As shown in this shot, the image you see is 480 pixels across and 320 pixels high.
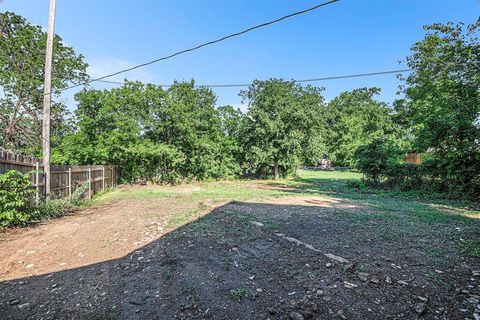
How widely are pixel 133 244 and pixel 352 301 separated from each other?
3505 millimetres

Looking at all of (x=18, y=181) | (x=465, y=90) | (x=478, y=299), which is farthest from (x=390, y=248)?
(x=465, y=90)

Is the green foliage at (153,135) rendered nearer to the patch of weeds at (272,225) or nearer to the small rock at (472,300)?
the patch of weeds at (272,225)

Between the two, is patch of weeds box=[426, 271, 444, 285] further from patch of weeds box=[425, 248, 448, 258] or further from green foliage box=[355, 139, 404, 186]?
green foliage box=[355, 139, 404, 186]

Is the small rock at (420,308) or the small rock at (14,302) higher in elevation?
the small rock at (420,308)

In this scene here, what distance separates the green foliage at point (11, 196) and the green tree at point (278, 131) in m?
13.6

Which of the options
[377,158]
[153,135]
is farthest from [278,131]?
[153,135]

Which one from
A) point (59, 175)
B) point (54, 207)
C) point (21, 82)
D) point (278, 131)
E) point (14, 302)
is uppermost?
point (21, 82)

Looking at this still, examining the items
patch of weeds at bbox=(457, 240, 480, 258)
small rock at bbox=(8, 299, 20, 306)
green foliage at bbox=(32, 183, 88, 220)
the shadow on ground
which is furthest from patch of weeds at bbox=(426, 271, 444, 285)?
green foliage at bbox=(32, 183, 88, 220)

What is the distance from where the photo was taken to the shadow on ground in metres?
2.33

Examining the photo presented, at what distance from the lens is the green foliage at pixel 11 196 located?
4652mm

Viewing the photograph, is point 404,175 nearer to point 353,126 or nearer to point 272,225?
point 272,225

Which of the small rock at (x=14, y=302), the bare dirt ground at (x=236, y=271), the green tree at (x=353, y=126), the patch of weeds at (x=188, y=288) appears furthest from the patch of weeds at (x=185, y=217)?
the green tree at (x=353, y=126)

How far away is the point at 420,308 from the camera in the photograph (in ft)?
7.54

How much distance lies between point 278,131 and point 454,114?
968 centimetres
